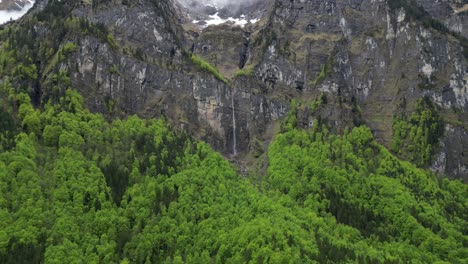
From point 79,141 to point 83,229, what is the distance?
31.0 metres

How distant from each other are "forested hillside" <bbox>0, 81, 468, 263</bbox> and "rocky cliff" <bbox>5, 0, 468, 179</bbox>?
1129cm

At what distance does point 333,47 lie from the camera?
193625mm

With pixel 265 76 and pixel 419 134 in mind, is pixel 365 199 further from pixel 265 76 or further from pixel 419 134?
pixel 265 76

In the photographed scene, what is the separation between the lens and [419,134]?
160 m

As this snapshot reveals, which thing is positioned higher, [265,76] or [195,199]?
[265,76]

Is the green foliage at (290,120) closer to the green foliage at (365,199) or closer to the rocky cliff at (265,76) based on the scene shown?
the rocky cliff at (265,76)

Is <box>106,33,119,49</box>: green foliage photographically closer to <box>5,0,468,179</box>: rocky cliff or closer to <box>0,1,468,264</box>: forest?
<box>5,0,468,179</box>: rocky cliff

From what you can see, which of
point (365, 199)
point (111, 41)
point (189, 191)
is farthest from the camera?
point (111, 41)

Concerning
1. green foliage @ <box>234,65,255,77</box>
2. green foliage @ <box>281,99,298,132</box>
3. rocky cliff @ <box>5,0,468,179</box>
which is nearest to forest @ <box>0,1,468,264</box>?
green foliage @ <box>281,99,298,132</box>

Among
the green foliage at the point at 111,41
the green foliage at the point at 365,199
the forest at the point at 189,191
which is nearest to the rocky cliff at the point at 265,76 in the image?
the green foliage at the point at 111,41

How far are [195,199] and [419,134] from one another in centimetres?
7135

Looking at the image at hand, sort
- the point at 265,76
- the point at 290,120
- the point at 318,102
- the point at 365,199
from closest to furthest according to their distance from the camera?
the point at 365,199 → the point at 290,120 → the point at 318,102 → the point at 265,76

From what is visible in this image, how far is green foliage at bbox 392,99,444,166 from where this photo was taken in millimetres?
157250

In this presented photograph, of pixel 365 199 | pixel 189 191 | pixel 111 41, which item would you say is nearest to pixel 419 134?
pixel 365 199
